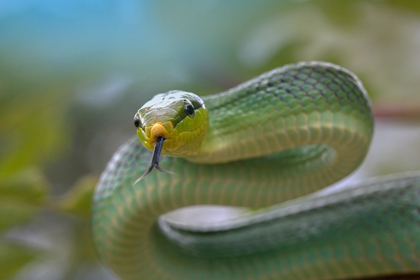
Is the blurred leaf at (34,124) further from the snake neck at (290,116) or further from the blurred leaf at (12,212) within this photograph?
the snake neck at (290,116)

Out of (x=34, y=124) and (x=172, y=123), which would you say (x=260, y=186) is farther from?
(x=34, y=124)

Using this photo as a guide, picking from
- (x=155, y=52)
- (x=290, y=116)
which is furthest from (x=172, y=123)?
(x=155, y=52)

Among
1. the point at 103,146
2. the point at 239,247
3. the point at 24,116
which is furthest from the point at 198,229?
the point at 103,146

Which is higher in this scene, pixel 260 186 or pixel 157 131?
pixel 157 131

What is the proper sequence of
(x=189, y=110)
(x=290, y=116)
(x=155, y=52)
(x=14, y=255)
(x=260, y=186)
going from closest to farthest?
(x=189, y=110) → (x=290, y=116) → (x=260, y=186) → (x=14, y=255) → (x=155, y=52)

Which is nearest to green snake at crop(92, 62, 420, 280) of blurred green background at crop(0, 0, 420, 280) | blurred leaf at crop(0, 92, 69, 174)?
blurred green background at crop(0, 0, 420, 280)

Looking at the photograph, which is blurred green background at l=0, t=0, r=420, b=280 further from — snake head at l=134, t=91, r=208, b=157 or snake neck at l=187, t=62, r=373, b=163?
snake head at l=134, t=91, r=208, b=157
